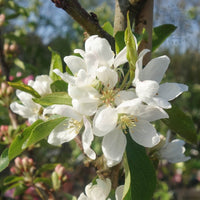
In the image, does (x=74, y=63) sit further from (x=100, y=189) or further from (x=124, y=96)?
(x=100, y=189)

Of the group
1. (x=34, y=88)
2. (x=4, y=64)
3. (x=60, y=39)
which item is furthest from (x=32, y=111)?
(x=60, y=39)

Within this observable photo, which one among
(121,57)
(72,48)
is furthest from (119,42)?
(72,48)

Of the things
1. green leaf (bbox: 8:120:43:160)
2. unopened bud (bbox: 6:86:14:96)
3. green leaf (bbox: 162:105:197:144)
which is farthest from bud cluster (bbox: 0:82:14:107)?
green leaf (bbox: 162:105:197:144)

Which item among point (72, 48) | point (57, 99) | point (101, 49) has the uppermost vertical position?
point (101, 49)

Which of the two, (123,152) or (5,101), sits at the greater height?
(123,152)

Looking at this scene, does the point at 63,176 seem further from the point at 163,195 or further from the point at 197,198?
the point at 197,198

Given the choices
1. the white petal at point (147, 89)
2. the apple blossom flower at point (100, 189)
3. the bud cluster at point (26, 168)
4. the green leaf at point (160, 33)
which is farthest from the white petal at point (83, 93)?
the bud cluster at point (26, 168)
